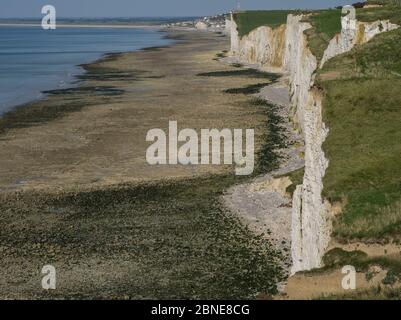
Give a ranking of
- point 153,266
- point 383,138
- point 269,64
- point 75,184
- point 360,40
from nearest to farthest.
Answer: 1. point 383,138
2. point 153,266
3. point 75,184
4. point 360,40
5. point 269,64

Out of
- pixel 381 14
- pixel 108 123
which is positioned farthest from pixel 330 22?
pixel 108 123

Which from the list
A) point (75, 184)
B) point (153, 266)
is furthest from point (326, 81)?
point (75, 184)

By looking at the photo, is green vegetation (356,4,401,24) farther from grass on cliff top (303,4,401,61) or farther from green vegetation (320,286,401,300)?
green vegetation (320,286,401,300)

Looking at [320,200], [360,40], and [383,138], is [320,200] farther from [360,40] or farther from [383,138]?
[360,40]

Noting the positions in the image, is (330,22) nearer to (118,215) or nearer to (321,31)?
(321,31)

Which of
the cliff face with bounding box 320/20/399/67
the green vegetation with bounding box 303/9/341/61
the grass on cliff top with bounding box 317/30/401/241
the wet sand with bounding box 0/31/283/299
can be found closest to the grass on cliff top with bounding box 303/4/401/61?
the green vegetation with bounding box 303/9/341/61
